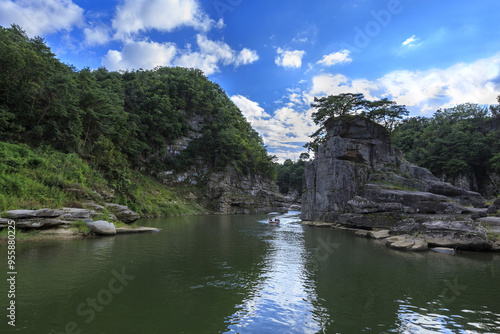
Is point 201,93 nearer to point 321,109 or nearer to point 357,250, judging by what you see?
point 321,109

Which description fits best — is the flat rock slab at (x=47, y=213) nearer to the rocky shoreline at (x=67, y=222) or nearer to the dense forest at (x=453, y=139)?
the rocky shoreline at (x=67, y=222)

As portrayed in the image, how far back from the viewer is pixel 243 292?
9.45m

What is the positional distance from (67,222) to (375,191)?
33.5 m

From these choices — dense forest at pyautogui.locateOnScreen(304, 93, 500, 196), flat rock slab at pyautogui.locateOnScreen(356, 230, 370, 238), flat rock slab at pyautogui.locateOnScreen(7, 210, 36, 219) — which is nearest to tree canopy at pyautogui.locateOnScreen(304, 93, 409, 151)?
dense forest at pyautogui.locateOnScreen(304, 93, 500, 196)

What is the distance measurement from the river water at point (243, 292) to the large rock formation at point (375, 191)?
10.1m

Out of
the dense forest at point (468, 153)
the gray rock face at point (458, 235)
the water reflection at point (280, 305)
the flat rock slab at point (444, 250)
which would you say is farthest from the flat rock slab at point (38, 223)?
the dense forest at point (468, 153)

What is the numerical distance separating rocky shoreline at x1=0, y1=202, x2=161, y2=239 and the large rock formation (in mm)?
25315

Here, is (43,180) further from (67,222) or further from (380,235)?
(380,235)

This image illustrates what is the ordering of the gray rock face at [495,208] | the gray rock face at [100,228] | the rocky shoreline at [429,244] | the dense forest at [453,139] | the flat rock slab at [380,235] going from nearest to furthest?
the rocky shoreline at [429,244], the gray rock face at [100,228], the gray rock face at [495,208], the flat rock slab at [380,235], the dense forest at [453,139]

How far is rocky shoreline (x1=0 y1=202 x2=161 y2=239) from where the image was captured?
17.2m

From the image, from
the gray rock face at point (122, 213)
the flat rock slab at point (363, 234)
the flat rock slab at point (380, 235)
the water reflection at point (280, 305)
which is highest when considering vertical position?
the gray rock face at point (122, 213)

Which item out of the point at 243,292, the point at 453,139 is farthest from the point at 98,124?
the point at 453,139

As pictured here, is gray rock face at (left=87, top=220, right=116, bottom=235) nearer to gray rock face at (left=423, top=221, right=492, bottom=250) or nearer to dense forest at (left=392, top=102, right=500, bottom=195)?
gray rock face at (left=423, top=221, right=492, bottom=250)

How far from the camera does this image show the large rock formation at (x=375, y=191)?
83.7 feet
